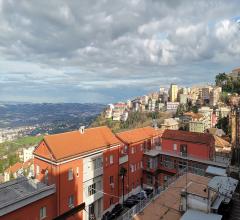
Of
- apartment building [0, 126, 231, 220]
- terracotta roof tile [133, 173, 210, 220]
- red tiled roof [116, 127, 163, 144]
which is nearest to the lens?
terracotta roof tile [133, 173, 210, 220]

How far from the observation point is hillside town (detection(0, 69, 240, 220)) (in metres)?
14.8

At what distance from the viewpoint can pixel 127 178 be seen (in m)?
34.8

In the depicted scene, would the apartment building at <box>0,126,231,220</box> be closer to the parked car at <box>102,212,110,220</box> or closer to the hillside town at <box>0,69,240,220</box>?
the hillside town at <box>0,69,240,220</box>

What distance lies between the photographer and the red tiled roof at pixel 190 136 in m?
33.6

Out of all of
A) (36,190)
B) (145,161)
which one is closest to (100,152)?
(36,190)

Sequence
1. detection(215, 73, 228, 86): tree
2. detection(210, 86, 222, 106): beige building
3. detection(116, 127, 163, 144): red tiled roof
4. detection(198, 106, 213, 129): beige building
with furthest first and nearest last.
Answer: detection(215, 73, 228, 86): tree, detection(210, 86, 222, 106): beige building, detection(198, 106, 213, 129): beige building, detection(116, 127, 163, 144): red tiled roof

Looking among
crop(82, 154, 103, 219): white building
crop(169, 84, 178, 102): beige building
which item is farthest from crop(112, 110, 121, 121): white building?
crop(82, 154, 103, 219): white building

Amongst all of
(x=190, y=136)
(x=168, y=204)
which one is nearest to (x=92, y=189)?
(x=168, y=204)

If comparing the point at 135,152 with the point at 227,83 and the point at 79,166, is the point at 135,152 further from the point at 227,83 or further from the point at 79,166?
the point at 227,83

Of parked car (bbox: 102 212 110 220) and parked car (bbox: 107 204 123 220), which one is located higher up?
parked car (bbox: 107 204 123 220)

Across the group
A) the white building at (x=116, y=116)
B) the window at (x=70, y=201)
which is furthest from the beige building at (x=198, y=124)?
the white building at (x=116, y=116)

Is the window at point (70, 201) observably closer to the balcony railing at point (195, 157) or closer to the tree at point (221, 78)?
the balcony railing at point (195, 157)

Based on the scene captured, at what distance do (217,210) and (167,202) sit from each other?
3479 mm

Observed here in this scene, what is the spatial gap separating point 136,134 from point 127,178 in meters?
7.28
